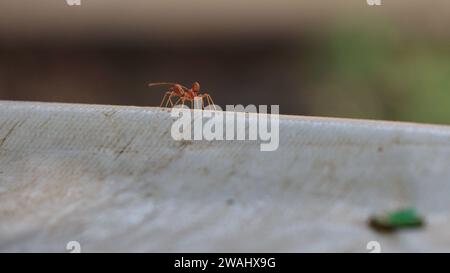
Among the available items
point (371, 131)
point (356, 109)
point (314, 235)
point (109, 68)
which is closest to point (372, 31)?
point (356, 109)

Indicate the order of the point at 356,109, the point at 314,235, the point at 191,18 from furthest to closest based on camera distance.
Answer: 1. the point at 191,18
2. the point at 356,109
3. the point at 314,235

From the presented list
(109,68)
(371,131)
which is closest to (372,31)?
(109,68)

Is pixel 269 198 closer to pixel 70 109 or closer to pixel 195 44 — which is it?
pixel 70 109

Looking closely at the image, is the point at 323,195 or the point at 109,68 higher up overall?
the point at 109,68

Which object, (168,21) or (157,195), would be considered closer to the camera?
(157,195)

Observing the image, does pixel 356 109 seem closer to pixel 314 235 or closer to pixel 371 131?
pixel 371 131

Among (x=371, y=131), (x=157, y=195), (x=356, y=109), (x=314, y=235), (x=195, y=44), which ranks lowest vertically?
(x=314, y=235)

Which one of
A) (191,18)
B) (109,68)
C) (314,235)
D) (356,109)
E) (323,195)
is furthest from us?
(109,68)
